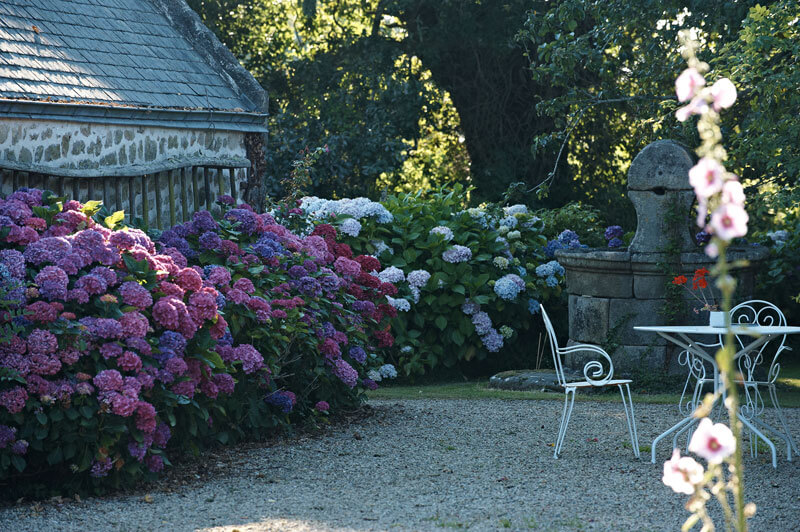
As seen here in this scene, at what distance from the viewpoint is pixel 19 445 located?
431cm

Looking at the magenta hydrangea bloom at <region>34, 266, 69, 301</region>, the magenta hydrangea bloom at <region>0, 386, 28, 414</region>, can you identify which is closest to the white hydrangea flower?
the magenta hydrangea bloom at <region>34, 266, 69, 301</region>

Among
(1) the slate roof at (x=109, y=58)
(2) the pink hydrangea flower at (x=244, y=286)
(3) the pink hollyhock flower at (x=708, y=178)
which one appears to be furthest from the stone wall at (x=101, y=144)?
(3) the pink hollyhock flower at (x=708, y=178)

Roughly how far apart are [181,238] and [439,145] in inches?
502

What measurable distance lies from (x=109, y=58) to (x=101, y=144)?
0.91 meters

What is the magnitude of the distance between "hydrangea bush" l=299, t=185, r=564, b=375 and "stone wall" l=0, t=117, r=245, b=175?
1.28 m

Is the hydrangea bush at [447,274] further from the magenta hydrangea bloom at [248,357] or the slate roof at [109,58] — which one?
the magenta hydrangea bloom at [248,357]

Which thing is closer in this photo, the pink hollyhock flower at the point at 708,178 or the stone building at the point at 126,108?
the pink hollyhock flower at the point at 708,178

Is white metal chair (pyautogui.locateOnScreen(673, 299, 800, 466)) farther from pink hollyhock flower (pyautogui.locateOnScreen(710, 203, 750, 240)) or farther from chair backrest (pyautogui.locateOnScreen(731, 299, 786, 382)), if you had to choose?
pink hollyhock flower (pyautogui.locateOnScreen(710, 203, 750, 240))

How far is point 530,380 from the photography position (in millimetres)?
8375

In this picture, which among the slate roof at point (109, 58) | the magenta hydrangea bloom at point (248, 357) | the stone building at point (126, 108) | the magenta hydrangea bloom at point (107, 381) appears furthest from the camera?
the slate roof at point (109, 58)

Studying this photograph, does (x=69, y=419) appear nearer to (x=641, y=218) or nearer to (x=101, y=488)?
(x=101, y=488)

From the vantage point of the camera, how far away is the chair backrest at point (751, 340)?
5.85 m

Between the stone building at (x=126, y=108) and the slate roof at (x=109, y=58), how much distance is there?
0.01 meters

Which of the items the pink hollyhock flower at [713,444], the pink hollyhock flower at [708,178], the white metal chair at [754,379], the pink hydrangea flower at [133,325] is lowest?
the white metal chair at [754,379]
